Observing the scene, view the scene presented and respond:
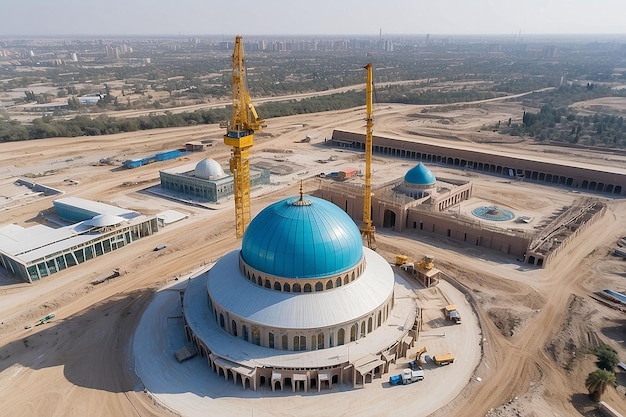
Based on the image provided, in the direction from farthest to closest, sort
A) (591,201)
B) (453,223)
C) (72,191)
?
(72,191)
(591,201)
(453,223)

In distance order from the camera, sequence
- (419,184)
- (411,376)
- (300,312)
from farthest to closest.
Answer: (419,184)
(300,312)
(411,376)

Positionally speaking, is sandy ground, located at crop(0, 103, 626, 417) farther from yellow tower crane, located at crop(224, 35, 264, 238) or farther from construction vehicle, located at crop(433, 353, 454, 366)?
yellow tower crane, located at crop(224, 35, 264, 238)

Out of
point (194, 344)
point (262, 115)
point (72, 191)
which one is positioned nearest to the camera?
point (194, 344)

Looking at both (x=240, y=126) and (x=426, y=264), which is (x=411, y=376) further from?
(x=240, y=126)

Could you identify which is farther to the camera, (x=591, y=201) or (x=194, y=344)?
(x=591, y=201)

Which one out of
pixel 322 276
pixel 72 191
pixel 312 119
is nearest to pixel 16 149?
pixel 72 191

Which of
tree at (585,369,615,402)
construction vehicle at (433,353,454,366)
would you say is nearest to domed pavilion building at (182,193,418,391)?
construction vehicle at (433,353,454,366)

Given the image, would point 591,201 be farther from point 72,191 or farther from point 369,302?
point 72,191

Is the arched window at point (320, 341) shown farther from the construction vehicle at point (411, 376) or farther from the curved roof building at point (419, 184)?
the curved roof building at point (419, 184)

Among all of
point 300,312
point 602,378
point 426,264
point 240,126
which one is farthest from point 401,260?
point 240,126
